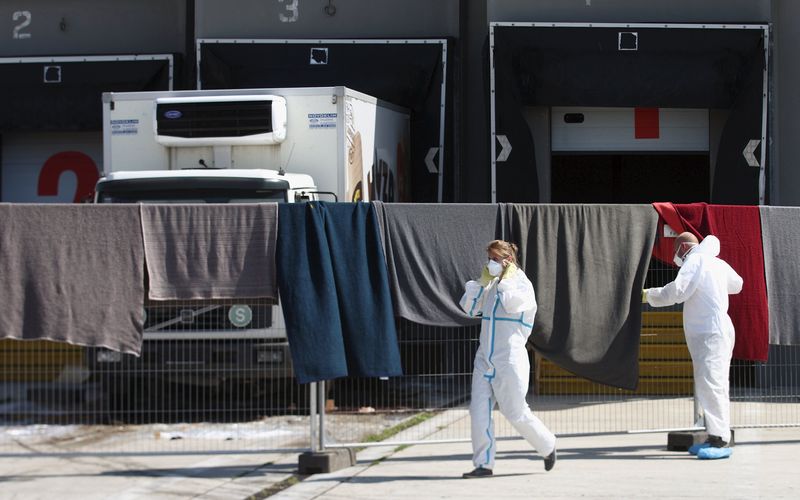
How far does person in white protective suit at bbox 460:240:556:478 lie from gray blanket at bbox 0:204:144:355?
8.90ft

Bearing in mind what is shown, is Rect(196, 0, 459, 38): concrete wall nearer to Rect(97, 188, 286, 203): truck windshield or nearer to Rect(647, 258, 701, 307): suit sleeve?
Rect(97, 188, 286, 203): truck windshield

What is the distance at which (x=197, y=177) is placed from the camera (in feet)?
38.3

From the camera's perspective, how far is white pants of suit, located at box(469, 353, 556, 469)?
28.6 ft

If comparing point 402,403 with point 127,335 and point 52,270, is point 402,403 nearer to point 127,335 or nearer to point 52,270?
point 127,335

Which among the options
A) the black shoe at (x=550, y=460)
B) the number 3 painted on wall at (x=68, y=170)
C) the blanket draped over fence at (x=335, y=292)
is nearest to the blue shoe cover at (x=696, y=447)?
the black shoe at (x=550, y=460)

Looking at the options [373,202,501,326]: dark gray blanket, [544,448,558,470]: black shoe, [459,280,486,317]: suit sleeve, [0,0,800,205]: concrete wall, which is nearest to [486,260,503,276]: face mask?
[459,280,486,317]: suit sleeve

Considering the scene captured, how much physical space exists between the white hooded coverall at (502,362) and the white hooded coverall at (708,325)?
1449 millimetres

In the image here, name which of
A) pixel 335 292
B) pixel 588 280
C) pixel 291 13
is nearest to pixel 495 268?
pixel 335 292

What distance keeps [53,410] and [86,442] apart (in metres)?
0.88

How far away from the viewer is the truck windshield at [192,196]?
1154 cm

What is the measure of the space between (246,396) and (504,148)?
6552 mm

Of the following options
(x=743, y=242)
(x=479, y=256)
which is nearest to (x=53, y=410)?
(x=479, y=256)

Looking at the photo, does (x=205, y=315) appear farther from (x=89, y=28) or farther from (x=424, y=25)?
(x=89, y=28)

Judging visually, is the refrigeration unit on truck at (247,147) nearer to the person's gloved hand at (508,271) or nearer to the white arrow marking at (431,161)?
the white arrow marking at (431,161)
